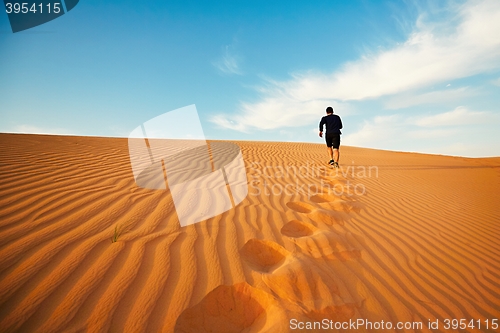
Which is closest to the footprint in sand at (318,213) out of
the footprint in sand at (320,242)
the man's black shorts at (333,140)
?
the footprint in sand at (320,242)

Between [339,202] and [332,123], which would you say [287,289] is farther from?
[332,123]

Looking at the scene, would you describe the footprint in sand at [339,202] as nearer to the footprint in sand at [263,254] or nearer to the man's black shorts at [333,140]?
the footprint in sand at [263,254]

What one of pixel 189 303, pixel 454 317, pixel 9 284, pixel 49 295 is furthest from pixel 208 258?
pixel 454 317

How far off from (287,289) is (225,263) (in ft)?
1.81

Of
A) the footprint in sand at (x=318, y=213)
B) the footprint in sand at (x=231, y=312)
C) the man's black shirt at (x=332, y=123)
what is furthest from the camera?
the man's black shirt at (x=332, y=123)

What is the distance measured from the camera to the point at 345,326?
140 cm

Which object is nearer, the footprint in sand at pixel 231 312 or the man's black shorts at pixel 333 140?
the footprint in sand at pixel 231 312

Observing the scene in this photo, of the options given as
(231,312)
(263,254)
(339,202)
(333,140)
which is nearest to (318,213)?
(339,202)

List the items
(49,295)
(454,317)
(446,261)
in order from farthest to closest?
(446,261) < (454,317) < (49,295)

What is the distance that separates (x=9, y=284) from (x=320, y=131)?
6847 millimetres

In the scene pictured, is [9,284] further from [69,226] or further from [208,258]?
[208,258]

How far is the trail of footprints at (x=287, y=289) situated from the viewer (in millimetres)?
1412

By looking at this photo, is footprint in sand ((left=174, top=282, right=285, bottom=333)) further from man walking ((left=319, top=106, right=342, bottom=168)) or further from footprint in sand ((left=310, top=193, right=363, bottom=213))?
man walking ((left=319, top=106, right=342, bottom=168))

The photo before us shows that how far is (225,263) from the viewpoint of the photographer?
6.13 feet
